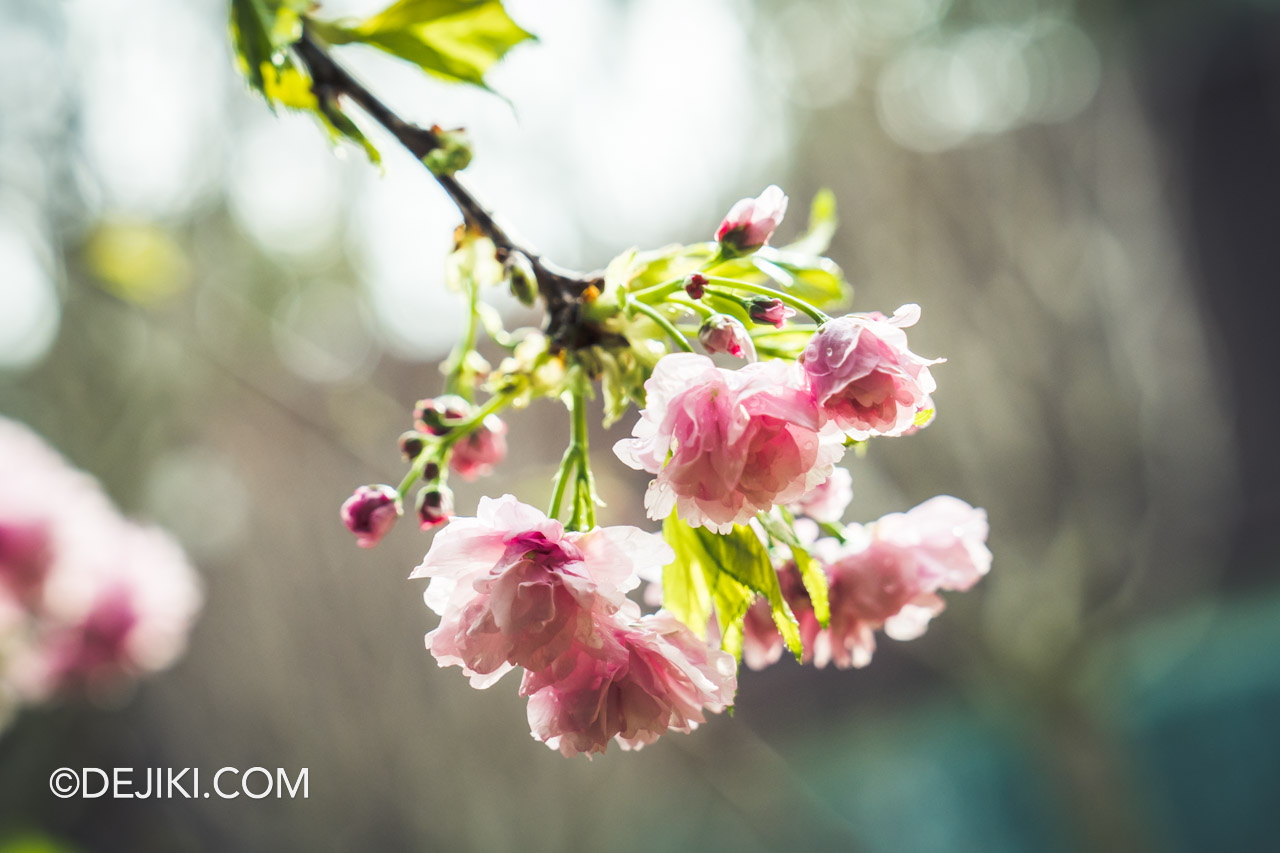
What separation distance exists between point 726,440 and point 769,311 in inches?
3.4

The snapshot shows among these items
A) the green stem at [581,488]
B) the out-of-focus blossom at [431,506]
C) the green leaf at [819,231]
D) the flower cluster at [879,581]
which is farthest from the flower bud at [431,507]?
the green leaf at [819,231]

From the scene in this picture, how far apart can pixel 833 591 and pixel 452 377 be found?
0.30 metres

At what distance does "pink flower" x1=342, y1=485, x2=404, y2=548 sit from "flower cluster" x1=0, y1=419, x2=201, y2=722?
122 cm

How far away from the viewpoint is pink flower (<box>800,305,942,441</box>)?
30 cm

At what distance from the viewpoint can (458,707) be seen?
2.73 metres

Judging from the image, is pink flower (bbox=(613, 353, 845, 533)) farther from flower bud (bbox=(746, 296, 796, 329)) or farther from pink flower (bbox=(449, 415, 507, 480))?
pink flower (bbox=(449, 415, 507, 480))

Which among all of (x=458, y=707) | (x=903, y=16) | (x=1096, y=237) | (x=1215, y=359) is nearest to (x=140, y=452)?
(x=458, y=707)

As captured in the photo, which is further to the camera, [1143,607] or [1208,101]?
[1208,101]

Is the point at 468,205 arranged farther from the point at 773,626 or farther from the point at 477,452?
the point at 773,626

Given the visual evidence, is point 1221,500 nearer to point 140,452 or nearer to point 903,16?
point 903,16

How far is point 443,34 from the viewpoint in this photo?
48cm

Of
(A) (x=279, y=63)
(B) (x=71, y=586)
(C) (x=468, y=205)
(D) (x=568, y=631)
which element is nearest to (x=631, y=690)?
(D) (x=568, y=631)

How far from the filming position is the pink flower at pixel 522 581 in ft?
1.06

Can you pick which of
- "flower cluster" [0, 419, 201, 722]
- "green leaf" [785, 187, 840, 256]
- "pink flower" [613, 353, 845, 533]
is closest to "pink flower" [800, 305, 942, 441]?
"pink flower" [613, 353, 845, 533]
